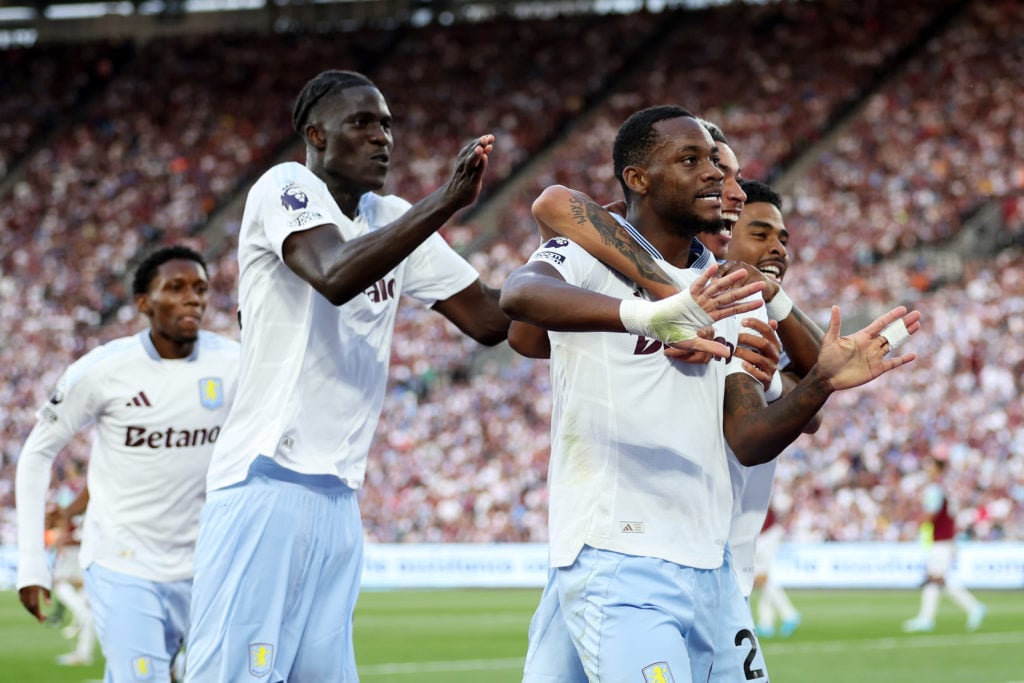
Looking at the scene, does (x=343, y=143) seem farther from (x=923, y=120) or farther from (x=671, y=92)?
(x=671, y=92)

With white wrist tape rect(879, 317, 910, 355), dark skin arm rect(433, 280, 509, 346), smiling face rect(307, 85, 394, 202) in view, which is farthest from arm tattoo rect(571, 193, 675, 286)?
dark skin arm rect(433, 280, 509, 346)

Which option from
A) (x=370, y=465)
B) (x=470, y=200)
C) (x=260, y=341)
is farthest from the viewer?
(x=370, y=465)

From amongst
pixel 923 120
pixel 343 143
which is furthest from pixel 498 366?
pixel 343 143

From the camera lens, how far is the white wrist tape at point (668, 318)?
4.00m

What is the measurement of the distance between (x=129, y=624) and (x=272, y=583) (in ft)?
6.81

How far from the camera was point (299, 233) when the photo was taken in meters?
4.83

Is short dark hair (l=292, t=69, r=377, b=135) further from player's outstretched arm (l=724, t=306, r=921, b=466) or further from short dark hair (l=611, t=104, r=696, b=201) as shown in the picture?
player's outstretched arm (l=724, t=306, r=921, b=466)

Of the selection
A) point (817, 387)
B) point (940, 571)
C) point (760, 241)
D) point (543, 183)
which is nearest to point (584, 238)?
point (817, 387)

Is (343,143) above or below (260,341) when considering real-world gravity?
above

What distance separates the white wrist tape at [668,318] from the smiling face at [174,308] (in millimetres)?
3837

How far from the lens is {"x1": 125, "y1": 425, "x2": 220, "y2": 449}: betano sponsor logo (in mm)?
7156

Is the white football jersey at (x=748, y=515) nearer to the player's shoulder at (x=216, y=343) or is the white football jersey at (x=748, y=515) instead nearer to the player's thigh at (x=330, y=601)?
the player's thigh at (x=330, y=601)

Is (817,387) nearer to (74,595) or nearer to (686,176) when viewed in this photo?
(686,176)

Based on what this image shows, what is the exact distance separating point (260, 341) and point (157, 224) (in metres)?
34.8
